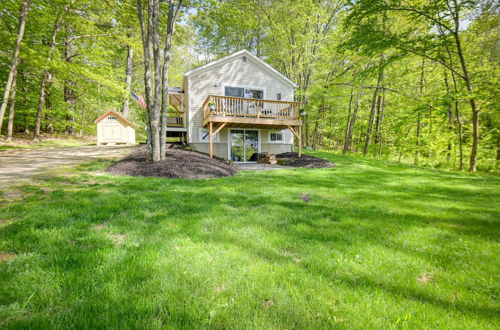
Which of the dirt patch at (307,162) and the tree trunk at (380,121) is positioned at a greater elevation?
the tree trunk at (380,121)

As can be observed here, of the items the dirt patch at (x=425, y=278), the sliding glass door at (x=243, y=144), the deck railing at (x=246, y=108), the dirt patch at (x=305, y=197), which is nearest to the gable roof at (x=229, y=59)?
the deck railing at (x=246, y=108)

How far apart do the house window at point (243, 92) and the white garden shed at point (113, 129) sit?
25.2ft

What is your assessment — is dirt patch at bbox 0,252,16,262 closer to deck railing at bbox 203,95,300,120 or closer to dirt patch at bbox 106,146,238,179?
dirt patch at bbox 106,146,238,179

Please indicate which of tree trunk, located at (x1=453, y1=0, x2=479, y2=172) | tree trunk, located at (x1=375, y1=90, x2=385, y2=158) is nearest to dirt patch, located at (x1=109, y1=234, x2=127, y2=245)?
tree trunk, located at (x1=453, y1=0, x2=479, y2=172)

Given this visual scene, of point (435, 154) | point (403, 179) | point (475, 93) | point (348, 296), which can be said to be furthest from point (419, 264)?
point (435, 154)

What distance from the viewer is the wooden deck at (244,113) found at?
34.5 ft

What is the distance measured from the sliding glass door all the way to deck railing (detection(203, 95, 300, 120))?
169 centimetres

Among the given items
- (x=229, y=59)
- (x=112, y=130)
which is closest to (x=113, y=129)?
(x=112, y=130)

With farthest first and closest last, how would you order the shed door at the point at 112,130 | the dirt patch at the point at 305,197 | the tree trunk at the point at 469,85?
the shed door at the point at 112,130, the tree trunk at the point at 469,85, the dirt patch at the point at 305,197

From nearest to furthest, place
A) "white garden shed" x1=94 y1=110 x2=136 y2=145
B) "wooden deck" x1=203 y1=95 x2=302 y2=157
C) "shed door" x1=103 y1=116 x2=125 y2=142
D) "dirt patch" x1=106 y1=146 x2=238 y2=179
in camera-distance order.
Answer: "dirt patch" x1=106 y1=146 x2=238 y2=179 < "wooden deck" x1=203 y1=95 x2=302 y2=157 < "white garden shed" x1=94 y1=110 x2=136 y2=145 < "shed door" x1=103 y1=116 x2=125 y2=142

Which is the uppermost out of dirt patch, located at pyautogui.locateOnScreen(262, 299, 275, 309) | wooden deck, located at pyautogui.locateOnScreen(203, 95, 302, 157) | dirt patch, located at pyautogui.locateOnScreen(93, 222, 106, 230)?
wooden deck, located at pyautogui.locateOnScreen(203, 95, 302, 157)

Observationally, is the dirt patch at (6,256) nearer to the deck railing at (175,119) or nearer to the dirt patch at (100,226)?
the dirt patch at (100,226)

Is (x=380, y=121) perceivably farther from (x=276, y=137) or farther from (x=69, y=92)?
(x=69, y=92)

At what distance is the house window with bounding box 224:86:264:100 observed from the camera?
1321 cm
